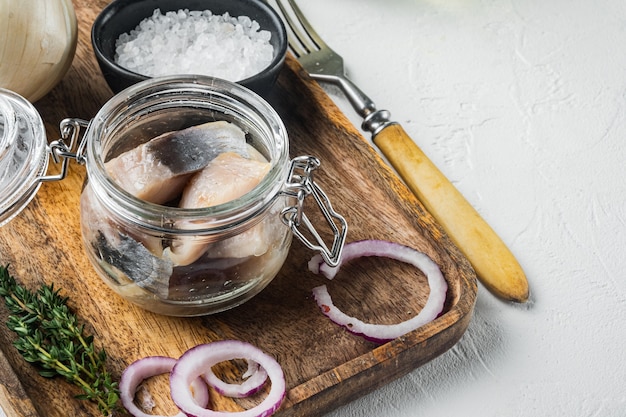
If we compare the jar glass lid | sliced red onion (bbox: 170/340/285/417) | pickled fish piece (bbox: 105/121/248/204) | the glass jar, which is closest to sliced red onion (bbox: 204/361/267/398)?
sliced red onion (bbox: 170/340/285/417)

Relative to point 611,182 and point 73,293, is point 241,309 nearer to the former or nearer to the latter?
point 73,293

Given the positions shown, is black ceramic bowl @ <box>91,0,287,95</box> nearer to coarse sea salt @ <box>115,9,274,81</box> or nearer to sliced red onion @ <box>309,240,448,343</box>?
coarse sea salt @ <box>115,9,274,81</box>

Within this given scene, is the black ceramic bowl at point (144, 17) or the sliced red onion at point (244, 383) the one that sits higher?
the black ceramic bowl at point (144, 17)

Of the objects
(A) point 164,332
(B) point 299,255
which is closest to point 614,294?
(B) point 299,255

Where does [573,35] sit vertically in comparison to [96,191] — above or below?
above

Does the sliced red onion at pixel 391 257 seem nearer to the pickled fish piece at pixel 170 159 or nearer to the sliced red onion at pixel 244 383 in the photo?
the sliced red onion at pixel 244 383

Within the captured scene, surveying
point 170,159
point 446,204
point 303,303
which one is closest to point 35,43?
point 170,159

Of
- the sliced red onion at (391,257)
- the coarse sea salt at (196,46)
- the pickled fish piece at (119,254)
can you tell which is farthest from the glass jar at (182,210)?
the coarse sea salt at (196,46)
